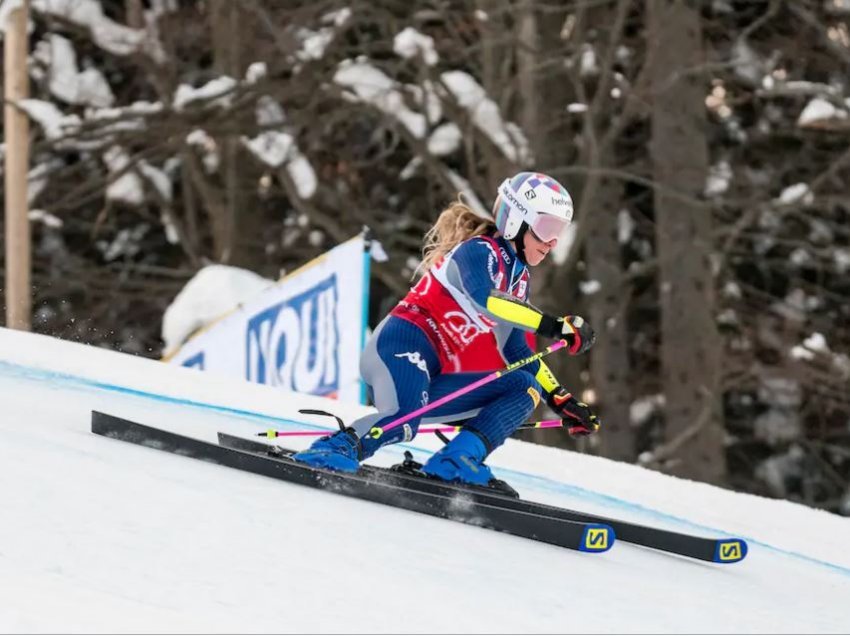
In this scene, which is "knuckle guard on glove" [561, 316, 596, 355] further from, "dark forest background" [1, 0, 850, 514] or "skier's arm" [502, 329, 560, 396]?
"dark forest background" [1, 0, 850, 514]

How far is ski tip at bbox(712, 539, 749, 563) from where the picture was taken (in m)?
5.75

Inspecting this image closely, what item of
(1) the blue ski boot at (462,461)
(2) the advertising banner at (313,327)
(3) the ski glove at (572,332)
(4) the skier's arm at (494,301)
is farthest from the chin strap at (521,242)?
(2) the advertising banner at (313,327)

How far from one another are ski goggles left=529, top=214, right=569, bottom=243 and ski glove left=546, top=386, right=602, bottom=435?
587 millimetres

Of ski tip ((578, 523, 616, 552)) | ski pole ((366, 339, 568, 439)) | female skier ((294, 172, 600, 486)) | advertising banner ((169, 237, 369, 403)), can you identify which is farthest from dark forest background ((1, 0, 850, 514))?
ski tip ((578, 523, 616, 552))

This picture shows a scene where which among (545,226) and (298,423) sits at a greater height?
(545,226)

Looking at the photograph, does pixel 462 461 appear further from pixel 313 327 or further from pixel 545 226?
pixel 313 327

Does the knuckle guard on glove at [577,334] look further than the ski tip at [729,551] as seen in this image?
No

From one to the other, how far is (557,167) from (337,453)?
860 cm

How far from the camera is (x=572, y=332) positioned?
5.47 m

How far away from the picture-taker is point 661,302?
13828mm

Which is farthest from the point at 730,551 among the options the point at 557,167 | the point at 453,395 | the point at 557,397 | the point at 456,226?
the point at 557,167

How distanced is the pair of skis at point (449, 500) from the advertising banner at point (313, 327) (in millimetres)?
3162

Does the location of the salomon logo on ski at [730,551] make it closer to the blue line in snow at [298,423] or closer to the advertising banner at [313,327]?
the blue line in snow at [298,423]

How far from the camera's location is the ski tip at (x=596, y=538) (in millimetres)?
5457
